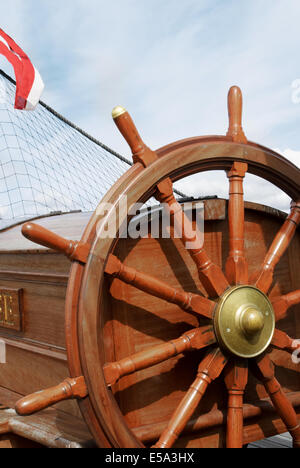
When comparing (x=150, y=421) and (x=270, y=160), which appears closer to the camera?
(x=150, y=421)

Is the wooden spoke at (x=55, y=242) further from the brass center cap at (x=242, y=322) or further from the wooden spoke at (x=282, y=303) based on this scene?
the wooden spoke at (x=282, y=303)

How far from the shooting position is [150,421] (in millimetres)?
1561

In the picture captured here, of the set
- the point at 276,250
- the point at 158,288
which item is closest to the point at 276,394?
the point at 276,250

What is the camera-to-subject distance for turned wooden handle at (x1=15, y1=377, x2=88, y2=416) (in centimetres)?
120

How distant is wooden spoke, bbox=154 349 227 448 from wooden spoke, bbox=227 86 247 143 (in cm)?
75

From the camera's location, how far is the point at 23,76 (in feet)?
10.3

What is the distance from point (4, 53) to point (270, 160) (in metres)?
2.28

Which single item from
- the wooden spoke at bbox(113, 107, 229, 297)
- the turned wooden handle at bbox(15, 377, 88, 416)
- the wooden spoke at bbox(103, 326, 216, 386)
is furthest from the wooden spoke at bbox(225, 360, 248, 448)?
the turned wooden handle at bbox(15, 377, 88, 416)

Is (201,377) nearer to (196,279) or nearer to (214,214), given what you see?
(196,279)

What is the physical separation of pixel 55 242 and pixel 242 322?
2.13 ft

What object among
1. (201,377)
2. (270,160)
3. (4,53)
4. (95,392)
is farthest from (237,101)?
(4,53)

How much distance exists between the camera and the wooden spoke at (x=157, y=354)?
137 centimetres

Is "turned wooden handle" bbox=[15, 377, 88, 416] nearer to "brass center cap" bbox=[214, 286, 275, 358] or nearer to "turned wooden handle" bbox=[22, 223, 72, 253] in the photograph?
"turned wooden handle" bbox=[22, 223, 72, 253]
